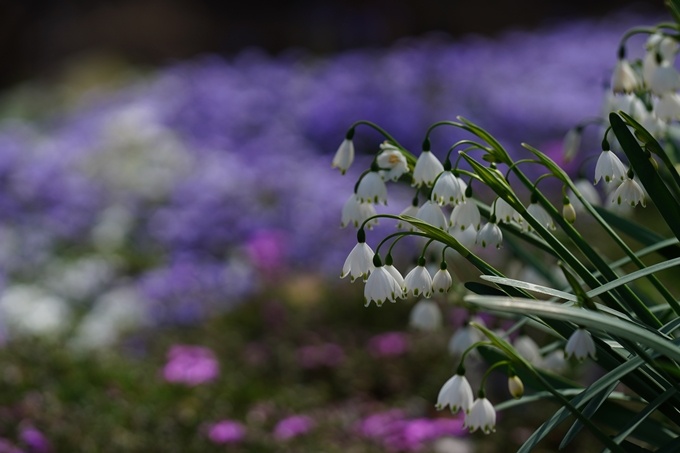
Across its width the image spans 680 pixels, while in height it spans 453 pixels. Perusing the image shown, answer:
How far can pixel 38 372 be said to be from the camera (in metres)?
3.21

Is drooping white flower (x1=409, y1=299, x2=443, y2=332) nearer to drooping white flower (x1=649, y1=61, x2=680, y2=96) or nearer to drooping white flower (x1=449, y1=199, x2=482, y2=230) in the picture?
drooping white flower (x1=449, y1=199, x2=482, y2=230)

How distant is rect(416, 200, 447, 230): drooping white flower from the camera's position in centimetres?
151

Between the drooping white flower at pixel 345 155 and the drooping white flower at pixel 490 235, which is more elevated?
the drooping white flower at pixel 345 155

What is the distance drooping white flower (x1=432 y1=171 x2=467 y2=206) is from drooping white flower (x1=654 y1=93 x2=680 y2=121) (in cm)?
66

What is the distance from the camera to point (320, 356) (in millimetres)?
3611

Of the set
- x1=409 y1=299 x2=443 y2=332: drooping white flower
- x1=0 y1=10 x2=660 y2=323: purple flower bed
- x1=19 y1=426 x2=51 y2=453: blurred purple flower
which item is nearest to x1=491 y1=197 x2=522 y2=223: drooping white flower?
x1=409 y1=299 x2=443 y2=332: drooping white flower

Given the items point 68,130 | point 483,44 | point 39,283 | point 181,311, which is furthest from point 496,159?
point 483,44

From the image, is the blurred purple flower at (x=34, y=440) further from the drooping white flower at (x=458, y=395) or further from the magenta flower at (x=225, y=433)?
the drooping white flower at (x=458, y=395)

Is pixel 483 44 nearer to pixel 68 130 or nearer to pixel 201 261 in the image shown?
pixel 68 130

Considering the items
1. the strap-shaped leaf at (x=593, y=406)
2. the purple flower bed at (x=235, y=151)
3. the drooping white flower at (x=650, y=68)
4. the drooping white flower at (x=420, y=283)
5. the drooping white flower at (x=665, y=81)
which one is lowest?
the strap-shaped leaf at (x=593, y=406)

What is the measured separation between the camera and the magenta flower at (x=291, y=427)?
271cm

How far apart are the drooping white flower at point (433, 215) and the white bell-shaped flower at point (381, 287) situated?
16 centimetres

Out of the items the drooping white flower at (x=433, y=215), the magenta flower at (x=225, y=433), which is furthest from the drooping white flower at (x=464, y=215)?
the magenta flower at (x=225, y=433)

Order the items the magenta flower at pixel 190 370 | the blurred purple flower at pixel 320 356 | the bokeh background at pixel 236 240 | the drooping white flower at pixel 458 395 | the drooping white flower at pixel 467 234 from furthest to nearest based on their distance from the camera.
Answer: the blurred purple flower at pixel 320 356, the magenta flower at pixel 190 370, the bokeh background at pixel 236 240, the drooping white flower at pixel 467 234, the drooping white flower at pixel 458 395
